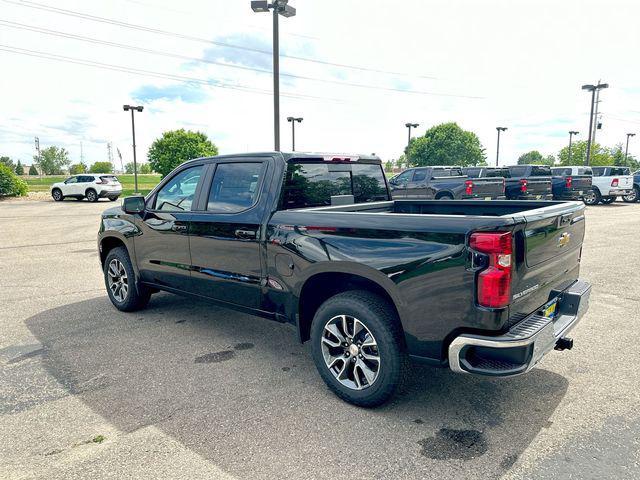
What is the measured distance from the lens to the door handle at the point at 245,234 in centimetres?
380

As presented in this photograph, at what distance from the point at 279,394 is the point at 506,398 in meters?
1.72

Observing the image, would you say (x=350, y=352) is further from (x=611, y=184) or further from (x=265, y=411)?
(x=611, y=184)

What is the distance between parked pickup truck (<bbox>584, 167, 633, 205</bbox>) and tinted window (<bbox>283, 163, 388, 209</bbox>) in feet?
68.3

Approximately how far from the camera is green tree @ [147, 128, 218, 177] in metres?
60.6

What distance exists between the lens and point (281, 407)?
323 cm

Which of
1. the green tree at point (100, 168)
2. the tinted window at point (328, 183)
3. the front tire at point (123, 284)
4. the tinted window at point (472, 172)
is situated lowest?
the front tire at point (123, 284)

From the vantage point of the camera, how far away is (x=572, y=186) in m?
19.7

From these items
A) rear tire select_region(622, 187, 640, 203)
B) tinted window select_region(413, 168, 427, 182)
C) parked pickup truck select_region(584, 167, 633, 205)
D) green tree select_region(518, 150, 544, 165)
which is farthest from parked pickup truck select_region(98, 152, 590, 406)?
green tree select_region(518, 150, 544, 165)

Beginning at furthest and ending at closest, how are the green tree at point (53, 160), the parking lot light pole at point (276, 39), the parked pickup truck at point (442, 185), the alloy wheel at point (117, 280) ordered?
the green tree at point (53, 160) → the parked pickup truck at point (442, 185) → the parking lot light pole at point (276, 39) → the alloy wheel at point (117, 280)

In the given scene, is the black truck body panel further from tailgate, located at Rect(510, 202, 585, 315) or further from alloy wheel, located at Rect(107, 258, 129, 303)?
alloy wheel, located at Rect(107, 258, 129, 303)

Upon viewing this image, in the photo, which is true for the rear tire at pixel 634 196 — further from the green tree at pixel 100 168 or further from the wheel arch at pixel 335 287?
the green tree at pixel 100 168

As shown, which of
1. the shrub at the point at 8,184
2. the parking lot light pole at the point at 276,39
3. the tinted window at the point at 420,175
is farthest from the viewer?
the shrub at the point at 8,184

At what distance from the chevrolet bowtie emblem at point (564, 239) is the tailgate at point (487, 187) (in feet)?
43.7

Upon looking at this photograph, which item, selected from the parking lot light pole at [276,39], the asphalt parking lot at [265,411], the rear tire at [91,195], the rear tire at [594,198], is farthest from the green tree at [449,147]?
the asphalt parking lot at [265,411]
